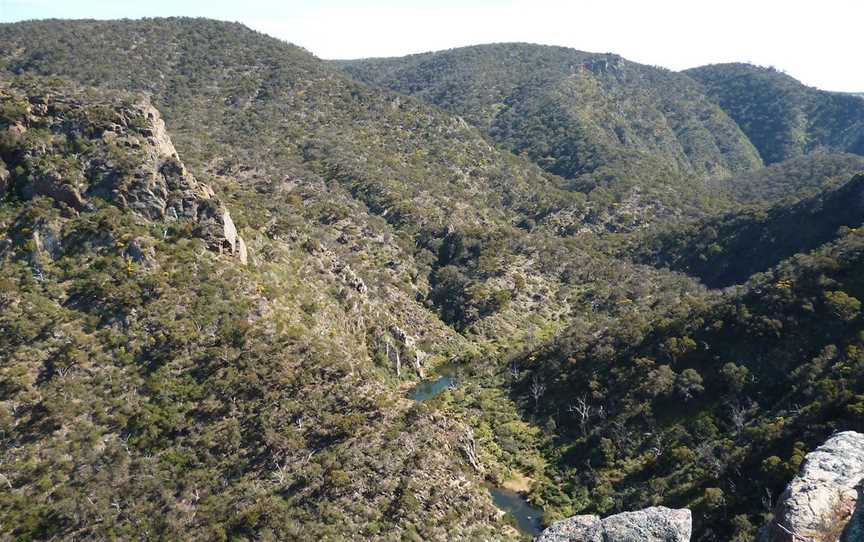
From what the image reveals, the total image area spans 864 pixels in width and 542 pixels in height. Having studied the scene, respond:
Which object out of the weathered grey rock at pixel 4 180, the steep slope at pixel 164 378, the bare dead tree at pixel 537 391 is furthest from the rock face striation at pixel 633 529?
the weathered grey rock at pixel 4 180

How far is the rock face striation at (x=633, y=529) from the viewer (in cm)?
2697

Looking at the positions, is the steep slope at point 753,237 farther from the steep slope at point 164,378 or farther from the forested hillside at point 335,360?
the steep slope at point 164,378

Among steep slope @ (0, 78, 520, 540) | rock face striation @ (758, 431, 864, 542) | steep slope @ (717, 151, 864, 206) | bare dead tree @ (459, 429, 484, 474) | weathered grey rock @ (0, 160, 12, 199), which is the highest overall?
steep slope @ (717, 151, 864, 206)

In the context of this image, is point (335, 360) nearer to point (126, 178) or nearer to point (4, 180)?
point (126, 178)

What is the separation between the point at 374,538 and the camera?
4044cm

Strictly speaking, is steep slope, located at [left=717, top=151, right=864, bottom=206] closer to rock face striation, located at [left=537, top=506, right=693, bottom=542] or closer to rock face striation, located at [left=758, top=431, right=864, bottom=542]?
rock face striation, located at [left=758, top=431, right=864, bottom=542]

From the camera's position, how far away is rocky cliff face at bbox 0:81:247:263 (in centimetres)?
5862

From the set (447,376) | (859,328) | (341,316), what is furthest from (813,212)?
(341,316)

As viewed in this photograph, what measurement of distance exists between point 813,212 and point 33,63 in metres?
168

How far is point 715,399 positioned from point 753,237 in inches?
2549

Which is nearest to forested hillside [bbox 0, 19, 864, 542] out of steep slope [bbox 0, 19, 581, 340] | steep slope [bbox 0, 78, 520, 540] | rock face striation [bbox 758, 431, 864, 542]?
steep slope [bbox 0, 78, 520, 540]

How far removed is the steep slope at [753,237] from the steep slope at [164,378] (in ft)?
247

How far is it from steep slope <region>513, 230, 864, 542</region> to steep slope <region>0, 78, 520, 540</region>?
14.5m

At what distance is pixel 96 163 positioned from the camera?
61688mm
